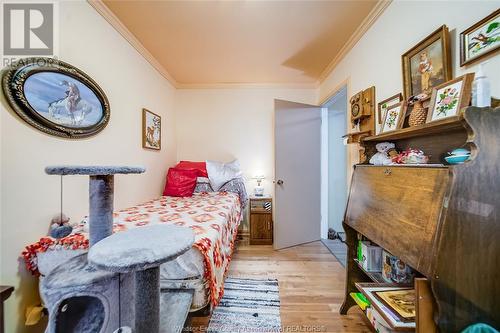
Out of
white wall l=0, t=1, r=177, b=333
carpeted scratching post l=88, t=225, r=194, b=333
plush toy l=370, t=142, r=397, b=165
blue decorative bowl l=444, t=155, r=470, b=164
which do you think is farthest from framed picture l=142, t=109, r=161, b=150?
blue decorative bowl l=444, t=155, r=470, b=164

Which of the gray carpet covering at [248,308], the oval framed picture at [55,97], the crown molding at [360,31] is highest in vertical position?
the crown molding at [360,31]

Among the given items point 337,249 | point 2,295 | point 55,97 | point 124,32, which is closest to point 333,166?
point 337,249

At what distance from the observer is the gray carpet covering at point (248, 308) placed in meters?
1.49

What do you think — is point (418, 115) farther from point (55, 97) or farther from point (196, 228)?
point (55, 97)

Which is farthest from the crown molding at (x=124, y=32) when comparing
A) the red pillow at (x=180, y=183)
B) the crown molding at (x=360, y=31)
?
the crown molding at (x=360, y=31)

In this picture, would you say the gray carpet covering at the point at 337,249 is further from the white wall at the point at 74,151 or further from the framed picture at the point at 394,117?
the white wall at the point at 74,151

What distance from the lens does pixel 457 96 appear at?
93 centimetres

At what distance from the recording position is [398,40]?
1.54m

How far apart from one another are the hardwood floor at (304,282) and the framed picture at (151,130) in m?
1.83

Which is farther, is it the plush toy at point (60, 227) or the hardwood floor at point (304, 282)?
the hardwood floor at point (304, 282)

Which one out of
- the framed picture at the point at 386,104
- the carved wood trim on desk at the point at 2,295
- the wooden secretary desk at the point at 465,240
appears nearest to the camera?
the wooden secretary desk at the point at 465,240

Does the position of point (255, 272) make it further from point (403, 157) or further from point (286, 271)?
point (403, 157)

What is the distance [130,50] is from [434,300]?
3056mm

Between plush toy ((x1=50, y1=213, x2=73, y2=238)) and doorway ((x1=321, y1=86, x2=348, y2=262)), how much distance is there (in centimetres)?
305
